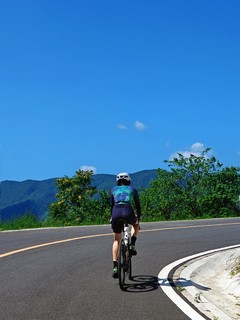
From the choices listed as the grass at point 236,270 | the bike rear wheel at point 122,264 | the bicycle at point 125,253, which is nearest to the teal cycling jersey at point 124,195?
the bicycle at point 125,253

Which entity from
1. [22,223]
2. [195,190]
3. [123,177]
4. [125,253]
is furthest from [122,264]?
[195,190]

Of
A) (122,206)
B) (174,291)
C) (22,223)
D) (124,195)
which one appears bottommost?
(174,291)

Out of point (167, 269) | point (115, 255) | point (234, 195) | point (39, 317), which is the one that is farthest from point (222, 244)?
point (234, 195)

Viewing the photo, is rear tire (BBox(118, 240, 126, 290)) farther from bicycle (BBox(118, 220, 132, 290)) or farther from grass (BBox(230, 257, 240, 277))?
grass (BBox(230, 257, 240, 277))

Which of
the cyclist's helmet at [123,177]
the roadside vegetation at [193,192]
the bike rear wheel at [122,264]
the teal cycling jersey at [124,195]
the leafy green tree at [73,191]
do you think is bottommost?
the bike rear wheel at [122,264]

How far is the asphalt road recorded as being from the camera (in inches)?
261

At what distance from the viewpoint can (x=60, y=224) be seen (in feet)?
71.6

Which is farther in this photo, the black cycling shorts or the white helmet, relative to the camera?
the white helmet

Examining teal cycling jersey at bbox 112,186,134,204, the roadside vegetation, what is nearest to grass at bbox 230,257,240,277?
teal cycling jersey at bbox 112,186,134,204

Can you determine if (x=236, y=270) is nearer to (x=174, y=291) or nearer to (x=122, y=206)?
(x=174, y=291)

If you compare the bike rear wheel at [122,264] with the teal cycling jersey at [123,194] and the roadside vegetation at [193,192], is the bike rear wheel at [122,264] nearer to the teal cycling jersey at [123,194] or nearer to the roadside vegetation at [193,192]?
the teal cycling jersey at [123,194]

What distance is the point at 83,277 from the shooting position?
9039 millimetres

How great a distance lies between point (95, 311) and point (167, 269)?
3638 millimetres

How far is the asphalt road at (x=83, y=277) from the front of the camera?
21.8 ft
